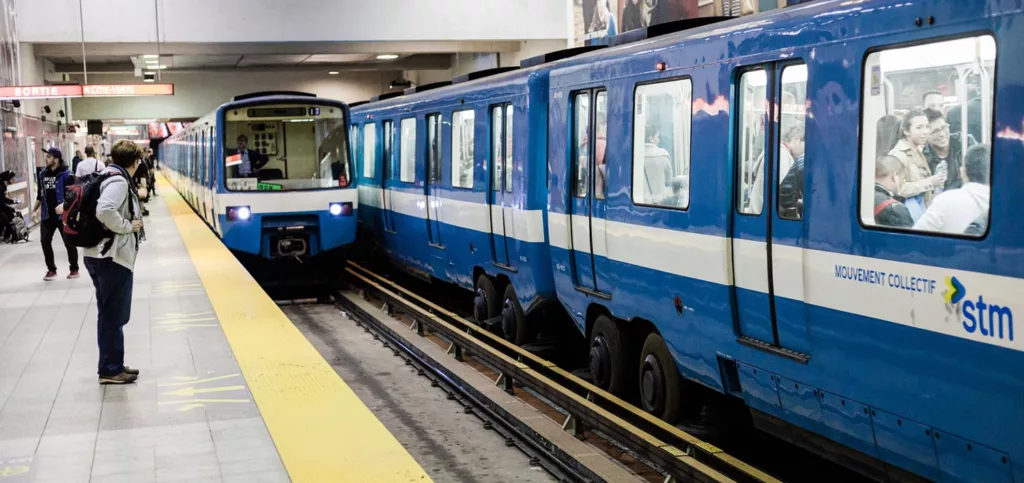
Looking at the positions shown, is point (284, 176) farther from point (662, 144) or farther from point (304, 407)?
point (304, 407)

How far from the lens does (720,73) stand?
7.04 metres

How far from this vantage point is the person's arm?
7.57 m

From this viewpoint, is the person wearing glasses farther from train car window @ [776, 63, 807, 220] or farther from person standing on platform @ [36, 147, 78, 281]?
person standing on platform @ [36, 147, 78, 281]

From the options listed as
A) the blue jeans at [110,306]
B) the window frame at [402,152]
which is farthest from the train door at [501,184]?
the blue jeans at [110,306]

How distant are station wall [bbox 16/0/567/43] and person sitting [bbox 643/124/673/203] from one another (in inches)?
638

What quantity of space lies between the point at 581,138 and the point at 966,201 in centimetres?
488

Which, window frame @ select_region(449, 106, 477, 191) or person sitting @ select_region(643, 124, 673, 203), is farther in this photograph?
window frame @ select_region(449, 106, 477, 191)

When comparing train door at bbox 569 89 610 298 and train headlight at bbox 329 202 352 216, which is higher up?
train door at bbox 569 89 610 298

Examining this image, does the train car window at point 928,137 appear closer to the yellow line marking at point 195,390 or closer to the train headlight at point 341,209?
the yellow line marking at point 195,390

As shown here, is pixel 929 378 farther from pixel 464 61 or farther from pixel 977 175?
pixel 464 61

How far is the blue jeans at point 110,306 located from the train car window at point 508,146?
14.3ft

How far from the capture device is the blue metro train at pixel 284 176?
16531 mm

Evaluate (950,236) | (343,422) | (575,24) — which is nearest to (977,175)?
(950,236)

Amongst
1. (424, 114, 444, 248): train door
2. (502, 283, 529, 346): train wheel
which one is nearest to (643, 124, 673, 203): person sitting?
(502, 283, 529, 346): train wheel
